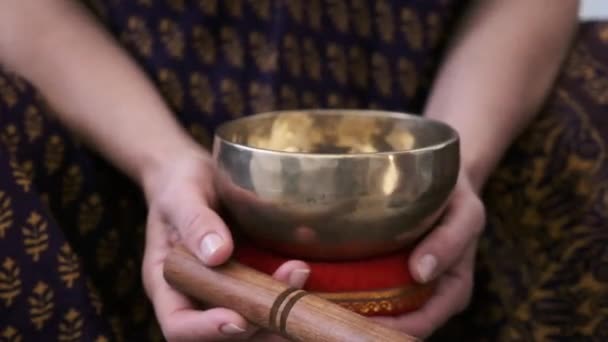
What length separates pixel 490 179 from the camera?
2.28 feet

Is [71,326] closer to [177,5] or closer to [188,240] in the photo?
[188,240]

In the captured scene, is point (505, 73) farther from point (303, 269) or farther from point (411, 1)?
point (303, 269)

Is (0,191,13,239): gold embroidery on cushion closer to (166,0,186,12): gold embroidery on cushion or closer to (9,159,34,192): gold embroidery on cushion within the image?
(9,159,34,192): gold embroidery on cushion

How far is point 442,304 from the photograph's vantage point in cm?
52

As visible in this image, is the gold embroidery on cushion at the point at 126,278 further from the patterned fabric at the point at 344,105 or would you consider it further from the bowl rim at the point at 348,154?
the bowl rim at the point at 348,154

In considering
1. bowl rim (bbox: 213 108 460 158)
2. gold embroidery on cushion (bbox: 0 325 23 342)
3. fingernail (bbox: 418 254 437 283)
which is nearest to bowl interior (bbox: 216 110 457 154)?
bowl rim (bbox: 213 108 460 158)

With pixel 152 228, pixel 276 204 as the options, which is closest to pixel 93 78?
pixel 152 228

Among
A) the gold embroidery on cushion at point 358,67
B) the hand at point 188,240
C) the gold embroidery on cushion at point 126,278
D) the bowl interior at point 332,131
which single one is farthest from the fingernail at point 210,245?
the gold embroidery on cushion at point 358,67

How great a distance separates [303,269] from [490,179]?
0.33 metres

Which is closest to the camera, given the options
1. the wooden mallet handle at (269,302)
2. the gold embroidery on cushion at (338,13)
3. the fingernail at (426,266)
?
the wooden mallet handle at (269,302)

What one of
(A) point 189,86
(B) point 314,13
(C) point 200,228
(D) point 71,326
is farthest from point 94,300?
(B) point 314,13

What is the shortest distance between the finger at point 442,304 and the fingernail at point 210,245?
12 cm

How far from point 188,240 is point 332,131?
7.2 inches

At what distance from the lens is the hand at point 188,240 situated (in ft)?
1.41
